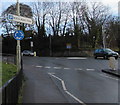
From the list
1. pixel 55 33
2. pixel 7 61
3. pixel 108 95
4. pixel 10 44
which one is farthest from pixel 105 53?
pixel 10 44

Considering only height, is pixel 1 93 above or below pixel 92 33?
below

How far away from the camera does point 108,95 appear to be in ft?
24.5

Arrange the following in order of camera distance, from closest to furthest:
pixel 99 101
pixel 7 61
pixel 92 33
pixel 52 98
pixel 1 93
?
pixel 1 93
pixel 99 101
pixel 52 98
pixel 7 61
pixel 92 33

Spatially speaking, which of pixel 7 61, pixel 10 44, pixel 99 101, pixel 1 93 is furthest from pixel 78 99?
pixel 10 44

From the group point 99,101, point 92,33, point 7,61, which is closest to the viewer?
point 99,101

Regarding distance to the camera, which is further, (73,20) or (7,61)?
(73,20)

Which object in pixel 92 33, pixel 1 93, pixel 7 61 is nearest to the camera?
pixel 1 93

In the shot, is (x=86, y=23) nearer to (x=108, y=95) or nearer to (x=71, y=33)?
(x=71, y=33)

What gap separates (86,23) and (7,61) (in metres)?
30.8

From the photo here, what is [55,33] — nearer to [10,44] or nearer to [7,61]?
[10,44]

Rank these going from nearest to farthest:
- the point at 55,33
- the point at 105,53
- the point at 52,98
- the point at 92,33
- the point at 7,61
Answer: the point at 52,98, the point at 7,61, the point at 105,53, the point at 92,33, the point at 55,33

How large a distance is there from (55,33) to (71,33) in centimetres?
541

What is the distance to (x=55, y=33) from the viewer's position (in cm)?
5388

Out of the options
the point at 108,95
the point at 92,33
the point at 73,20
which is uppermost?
the point at 73,20
